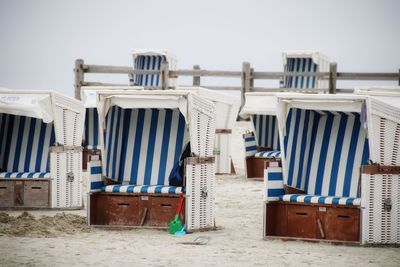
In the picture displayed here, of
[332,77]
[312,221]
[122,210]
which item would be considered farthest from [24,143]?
[332,77]

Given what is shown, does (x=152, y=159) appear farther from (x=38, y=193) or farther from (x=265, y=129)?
(x=265, y=129)

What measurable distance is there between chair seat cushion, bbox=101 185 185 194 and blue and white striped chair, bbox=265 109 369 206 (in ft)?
4.50

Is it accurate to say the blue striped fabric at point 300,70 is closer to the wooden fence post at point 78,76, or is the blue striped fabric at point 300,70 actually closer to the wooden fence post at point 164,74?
the wooden fence post at point 164,74

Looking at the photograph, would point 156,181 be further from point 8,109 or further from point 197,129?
point 8,109

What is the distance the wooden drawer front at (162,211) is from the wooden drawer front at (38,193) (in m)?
2.34

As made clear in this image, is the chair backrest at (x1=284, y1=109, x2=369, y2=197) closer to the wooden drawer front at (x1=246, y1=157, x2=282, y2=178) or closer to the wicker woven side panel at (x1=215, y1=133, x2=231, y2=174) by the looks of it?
the wooden drawer front at (x1=246, y1=157, x2=282, y2=178)

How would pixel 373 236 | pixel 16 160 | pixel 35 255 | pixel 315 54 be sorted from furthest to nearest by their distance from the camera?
pixel 315 54 → pixel 16 160 → pixel 373 236 → pixel 35 255

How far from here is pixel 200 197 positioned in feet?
44.5

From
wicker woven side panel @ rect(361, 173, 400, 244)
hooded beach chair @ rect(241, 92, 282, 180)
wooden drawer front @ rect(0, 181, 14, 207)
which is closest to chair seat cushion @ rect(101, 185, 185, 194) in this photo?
wooden drawer front @ rect(0, 181, 14, 207)

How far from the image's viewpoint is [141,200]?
1384 cm

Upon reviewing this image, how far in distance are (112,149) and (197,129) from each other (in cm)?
165

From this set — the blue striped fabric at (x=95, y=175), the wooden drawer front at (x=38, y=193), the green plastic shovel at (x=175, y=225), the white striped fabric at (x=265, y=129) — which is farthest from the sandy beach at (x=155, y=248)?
the white striped fabric at (x=265, y=129)

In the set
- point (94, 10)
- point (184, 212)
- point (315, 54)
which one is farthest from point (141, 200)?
point (94, 10)

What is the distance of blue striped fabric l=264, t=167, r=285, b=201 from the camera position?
515 inches
